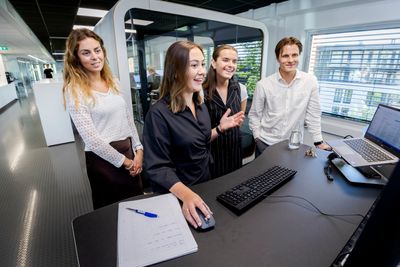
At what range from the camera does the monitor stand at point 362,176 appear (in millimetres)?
1058

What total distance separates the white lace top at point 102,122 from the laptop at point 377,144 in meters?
1.43

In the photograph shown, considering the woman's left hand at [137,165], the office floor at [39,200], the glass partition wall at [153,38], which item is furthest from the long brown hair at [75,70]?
the office floor at [39,200]

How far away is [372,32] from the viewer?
8.82 feet

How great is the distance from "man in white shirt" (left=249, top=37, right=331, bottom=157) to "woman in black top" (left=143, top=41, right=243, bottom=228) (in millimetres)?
940

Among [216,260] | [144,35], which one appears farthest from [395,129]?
[144,35]

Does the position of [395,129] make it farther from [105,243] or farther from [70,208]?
[70,208]

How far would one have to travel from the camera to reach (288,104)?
1.87 metres

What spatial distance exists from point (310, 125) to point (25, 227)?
2.85 metres

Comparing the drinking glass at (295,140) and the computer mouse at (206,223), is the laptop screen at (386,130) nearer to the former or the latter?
the drinking glass at (295,140)

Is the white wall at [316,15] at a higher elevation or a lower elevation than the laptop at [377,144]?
higher

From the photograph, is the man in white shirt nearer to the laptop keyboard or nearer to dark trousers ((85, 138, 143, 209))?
the laptop keyboard

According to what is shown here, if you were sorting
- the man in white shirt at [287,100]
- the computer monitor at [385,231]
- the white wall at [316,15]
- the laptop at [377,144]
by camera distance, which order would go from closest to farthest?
the computer monitor at [385,231] < the laptop at [377,144] < the man in white shirt at [287,100] < the white wall at [316,15]


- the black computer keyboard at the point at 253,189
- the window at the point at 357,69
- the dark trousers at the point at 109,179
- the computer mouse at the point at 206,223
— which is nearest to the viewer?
the computer mouse at the point at 206,223

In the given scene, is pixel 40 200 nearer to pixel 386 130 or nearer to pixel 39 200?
pixel 39 200
